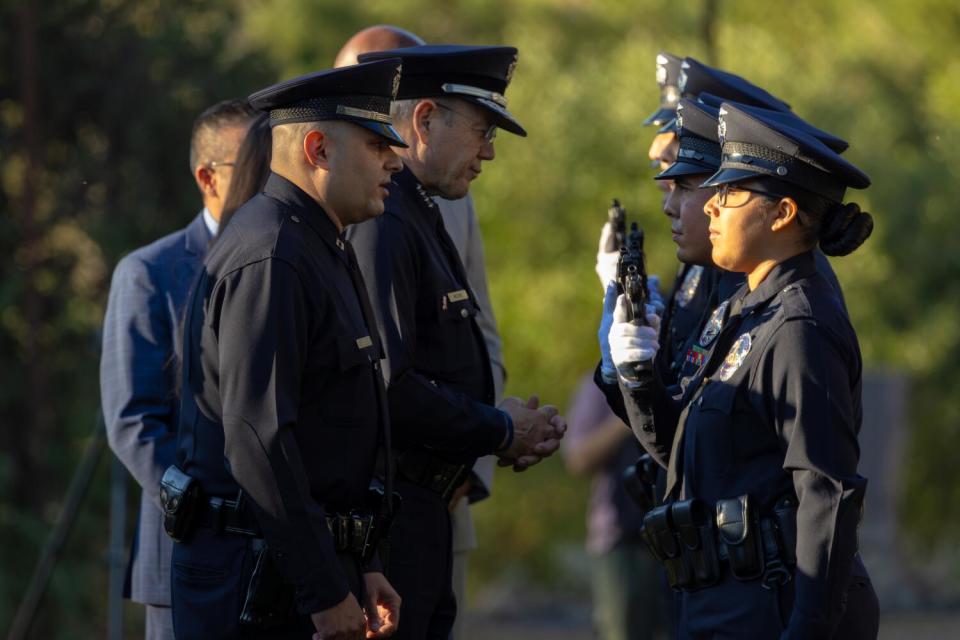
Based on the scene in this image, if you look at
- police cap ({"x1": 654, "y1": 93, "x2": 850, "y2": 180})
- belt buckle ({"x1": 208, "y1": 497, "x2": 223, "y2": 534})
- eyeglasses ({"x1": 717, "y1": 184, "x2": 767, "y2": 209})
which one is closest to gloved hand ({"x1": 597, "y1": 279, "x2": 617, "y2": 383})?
police cap ({"x1": 654, "y1": 93, "x2": 850, "y2": 180})

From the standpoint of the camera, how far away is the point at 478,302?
4789 mm

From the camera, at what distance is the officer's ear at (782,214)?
11.6 feet

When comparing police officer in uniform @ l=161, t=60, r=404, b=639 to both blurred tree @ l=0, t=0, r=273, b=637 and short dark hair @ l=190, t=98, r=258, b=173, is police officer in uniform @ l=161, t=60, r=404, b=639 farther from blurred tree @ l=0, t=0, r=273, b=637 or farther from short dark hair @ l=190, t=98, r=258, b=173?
blurred tree @ l=0, t=0, r=273, b=637

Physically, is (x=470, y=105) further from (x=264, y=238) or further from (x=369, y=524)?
(x=369, y=524)

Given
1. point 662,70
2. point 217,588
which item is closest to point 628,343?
point 217,588

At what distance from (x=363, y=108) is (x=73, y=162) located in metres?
4.80

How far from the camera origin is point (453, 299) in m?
4.12

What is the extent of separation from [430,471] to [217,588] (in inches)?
34.6

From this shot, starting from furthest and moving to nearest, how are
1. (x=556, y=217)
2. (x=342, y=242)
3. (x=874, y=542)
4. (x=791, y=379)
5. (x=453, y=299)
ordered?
(x=556, y=217), (x=874, y=542), (x=453, y=299), (x=342, y=242), (x=791, y=379)

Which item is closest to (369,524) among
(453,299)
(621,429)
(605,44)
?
(453,299)

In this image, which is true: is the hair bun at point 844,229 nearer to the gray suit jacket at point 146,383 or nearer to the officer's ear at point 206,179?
the gray suit jacket at point 146,383

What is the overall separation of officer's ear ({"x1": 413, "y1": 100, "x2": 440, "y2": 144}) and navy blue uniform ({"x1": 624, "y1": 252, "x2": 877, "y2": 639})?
3.71 feet

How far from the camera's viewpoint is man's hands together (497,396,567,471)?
13.8ft

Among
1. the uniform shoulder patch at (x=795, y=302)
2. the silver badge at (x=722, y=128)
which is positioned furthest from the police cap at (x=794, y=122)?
the uniform shoulder patch at (x=795, y=302)
